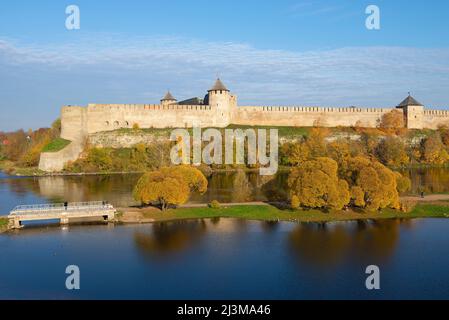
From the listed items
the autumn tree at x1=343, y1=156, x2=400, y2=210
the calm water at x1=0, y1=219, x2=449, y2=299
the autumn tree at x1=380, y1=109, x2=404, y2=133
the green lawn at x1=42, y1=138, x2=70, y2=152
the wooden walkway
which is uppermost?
the autumn tree at x1=380, y1=109, x2=404, y2=133

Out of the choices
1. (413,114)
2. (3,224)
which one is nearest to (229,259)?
(3,224)

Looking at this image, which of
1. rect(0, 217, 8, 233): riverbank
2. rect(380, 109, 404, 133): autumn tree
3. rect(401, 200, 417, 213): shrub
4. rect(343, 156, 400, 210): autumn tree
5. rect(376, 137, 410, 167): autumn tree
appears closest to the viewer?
rect(0, 217, 8, 233): riverbank

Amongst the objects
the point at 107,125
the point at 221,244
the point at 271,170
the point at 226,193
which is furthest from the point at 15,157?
the point at 221,244

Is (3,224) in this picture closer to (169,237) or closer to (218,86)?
(169,237)

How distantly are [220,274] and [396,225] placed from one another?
27.5 feet

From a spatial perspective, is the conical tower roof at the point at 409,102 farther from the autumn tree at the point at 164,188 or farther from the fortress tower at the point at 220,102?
the autumn tree at the point at 164,188

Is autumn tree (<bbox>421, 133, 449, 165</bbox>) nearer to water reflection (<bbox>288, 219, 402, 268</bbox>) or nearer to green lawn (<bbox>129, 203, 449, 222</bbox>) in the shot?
green lawn (<bbox>129, 203, 449, 222</bbox>)

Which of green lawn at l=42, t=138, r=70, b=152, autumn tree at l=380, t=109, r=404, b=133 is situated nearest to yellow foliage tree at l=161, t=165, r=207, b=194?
green lawn at l=42, t=138, r=70, b=152

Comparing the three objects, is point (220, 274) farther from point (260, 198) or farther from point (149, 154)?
point (149, 154)

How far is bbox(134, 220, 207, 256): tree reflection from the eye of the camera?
14149 mm

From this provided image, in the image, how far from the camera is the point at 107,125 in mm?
41156

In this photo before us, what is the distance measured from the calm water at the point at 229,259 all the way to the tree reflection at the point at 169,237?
3cm

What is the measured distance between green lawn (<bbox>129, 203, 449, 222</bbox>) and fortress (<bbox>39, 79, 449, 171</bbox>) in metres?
21.6
